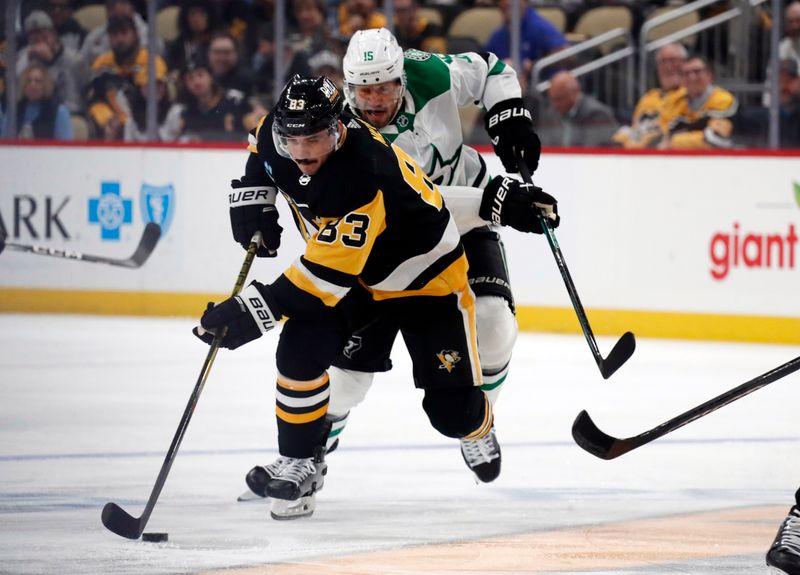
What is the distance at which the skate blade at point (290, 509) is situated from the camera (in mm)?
3570

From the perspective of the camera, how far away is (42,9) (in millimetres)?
8039

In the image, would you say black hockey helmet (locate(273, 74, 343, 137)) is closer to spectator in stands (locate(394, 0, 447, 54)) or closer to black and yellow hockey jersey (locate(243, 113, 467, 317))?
black and yellow hockey jersey (locate(243, 113, 467, 317))

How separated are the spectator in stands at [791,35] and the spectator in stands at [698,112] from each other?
0.31m

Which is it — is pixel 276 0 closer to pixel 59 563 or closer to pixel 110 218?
pixel 110 218

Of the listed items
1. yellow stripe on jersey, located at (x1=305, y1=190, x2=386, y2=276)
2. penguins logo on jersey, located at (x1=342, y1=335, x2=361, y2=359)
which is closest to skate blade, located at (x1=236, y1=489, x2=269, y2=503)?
penguins logo on jersey, located at (x1=342, y1=335, x2=361, y2=359)

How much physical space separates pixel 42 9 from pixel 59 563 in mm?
5482

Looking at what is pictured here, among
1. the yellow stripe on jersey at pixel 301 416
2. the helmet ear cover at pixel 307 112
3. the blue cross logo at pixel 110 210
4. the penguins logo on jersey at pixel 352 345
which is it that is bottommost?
the blue cross logo at pixel 110 210

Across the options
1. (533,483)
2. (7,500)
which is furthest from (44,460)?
(533,483)

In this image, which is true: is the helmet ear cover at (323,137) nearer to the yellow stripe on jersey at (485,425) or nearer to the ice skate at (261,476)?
the ice skate at (261,476)

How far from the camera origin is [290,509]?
3574 mm

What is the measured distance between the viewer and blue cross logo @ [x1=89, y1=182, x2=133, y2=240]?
7906mm

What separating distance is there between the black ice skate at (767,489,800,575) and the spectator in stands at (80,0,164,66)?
219 inches

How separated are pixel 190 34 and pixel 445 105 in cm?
415

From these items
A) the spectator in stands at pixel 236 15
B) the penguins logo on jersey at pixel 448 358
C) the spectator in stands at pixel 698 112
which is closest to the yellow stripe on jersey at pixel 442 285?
the penguins logo on jersey at pixel 448 358
